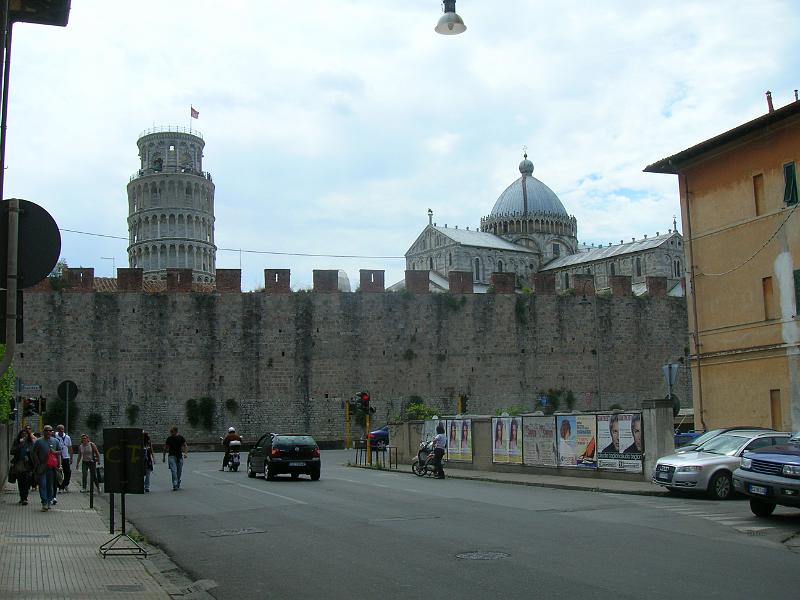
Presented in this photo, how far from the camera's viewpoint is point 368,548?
34.0 feet

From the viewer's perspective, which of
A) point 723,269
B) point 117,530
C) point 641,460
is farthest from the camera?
point 723,269

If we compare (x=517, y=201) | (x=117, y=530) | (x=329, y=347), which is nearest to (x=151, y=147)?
(x=517, y=201)

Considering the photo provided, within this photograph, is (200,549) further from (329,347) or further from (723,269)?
(329,347)

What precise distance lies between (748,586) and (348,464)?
915 inches

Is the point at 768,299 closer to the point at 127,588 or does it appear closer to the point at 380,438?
the point at 380,438

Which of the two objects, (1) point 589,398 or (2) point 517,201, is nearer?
(1) point 589,398

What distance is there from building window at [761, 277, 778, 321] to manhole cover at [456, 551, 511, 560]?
57.0 feet

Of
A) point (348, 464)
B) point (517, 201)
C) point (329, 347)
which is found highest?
point (517, 201)

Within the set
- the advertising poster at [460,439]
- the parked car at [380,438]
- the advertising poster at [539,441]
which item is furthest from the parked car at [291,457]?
the parked car at [380,438]

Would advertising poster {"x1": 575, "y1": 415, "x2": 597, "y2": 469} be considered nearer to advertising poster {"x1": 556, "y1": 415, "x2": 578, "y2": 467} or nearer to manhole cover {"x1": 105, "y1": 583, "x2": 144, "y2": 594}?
advertising poster {"x1": 556, "y1": 415, "x2": 578, "y2": 467}

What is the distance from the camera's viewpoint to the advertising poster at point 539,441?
22.3m

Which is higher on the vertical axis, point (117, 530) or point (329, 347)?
point (329, 347)

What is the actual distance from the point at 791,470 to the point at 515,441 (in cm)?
1205

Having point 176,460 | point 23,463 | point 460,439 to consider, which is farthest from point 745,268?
point 23,463
